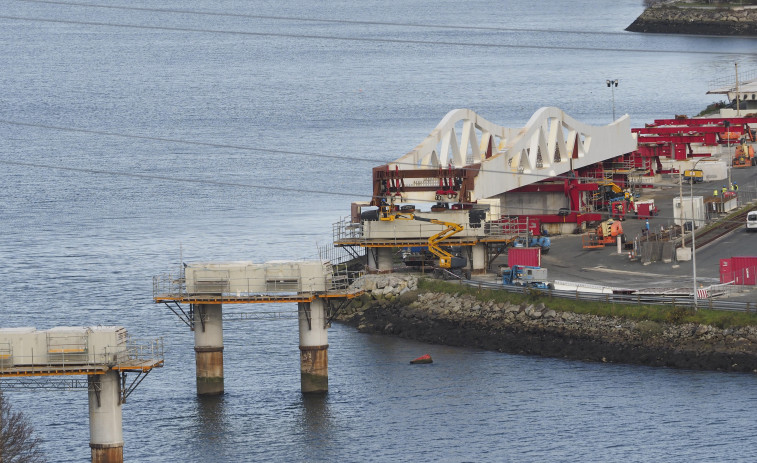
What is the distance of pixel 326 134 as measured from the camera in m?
188

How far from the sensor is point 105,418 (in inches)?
2445

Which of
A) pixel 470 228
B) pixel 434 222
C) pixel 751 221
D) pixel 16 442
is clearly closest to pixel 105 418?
pixel 16 442

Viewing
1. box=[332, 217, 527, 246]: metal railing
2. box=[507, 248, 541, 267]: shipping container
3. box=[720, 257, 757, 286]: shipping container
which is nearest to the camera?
box=[720, 257, 757, 286]: shipping container

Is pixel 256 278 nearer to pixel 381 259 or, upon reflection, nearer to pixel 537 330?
pixel 537 330

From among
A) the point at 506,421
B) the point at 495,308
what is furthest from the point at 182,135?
the point at 506,421

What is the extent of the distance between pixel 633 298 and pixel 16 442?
3439 cm

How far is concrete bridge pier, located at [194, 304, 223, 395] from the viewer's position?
2921 inches

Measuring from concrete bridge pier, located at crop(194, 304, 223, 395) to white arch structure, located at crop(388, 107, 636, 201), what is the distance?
72.5 feet

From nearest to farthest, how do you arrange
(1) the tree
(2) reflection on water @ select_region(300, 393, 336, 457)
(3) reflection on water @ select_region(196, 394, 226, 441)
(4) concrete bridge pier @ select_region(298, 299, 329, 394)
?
(1) the tree
(2) reflection on water @ select_region(300, 393, 336, 457)
(3) reflection on water @ select_region(196, 394, 226, 441)
(4) concrete bridge pier @ select_region(298, 299, 329, 394)

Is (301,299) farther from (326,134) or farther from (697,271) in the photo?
(326,134)

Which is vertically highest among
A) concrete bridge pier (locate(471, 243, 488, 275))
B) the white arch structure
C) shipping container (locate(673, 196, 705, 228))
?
the white arch structure

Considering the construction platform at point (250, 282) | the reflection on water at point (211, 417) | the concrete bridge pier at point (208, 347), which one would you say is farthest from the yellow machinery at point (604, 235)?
the reflection on water at point (211, 417)

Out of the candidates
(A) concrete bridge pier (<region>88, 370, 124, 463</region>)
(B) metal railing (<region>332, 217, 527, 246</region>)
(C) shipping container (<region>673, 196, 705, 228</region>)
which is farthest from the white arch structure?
(A) concrete bridge pier (<region>88, 370, 124, 463</region>)

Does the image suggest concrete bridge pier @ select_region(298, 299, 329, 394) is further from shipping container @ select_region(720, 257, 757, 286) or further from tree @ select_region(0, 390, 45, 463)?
shipping container @ select_region(720, 257, 757, 286)
